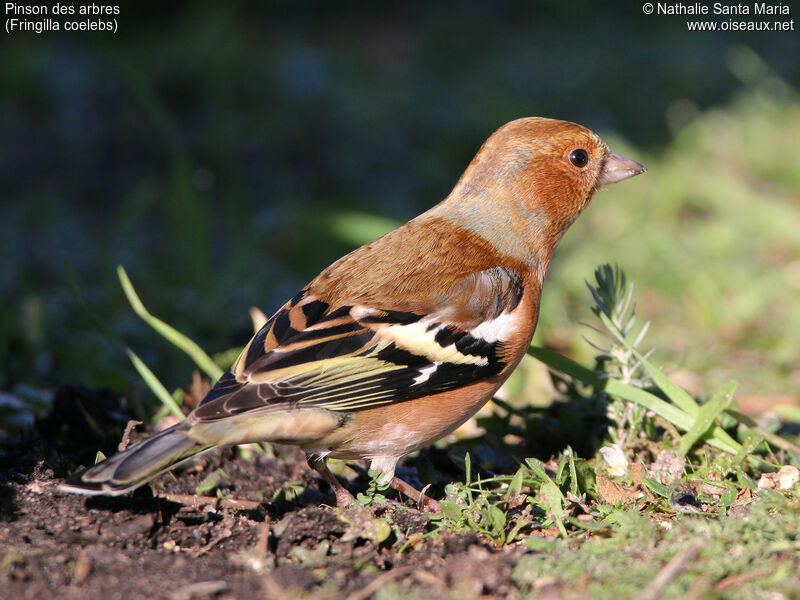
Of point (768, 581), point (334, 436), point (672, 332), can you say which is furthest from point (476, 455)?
point (672, 332)

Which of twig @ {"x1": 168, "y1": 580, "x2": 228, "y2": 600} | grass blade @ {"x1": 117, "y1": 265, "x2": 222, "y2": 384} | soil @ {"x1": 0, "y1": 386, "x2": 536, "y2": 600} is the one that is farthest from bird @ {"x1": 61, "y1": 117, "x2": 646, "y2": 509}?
grass blade @ {"x1": 117, "y1": 265, "x2": 222, "y2": 384}

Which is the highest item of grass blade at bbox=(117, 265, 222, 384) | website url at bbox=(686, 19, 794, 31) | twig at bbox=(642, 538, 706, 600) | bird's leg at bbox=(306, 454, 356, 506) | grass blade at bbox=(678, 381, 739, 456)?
website url at bbox=(686, 19, 794, 31)

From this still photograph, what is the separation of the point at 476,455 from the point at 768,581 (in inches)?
58.6

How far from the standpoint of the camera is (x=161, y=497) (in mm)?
3111

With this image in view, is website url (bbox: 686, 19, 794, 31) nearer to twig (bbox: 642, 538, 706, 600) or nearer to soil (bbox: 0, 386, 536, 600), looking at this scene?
soil (bbox: 0, 386, 536, 600)

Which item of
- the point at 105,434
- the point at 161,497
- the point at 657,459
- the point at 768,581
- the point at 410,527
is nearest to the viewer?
the point at 768,581

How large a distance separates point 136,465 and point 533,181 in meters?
2.12

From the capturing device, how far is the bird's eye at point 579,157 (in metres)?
4.03

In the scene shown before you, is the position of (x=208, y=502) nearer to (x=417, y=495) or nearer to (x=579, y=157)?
(x=417, y=495)

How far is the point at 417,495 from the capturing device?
3295 mm

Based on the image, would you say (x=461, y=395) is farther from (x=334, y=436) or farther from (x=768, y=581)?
(x=768, y=581)

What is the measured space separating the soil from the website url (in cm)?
1005

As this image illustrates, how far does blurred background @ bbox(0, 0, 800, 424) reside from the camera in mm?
5281

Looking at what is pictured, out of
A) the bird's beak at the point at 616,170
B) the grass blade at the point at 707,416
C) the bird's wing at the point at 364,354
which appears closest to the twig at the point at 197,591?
the bird's wing at the point at 364,354
